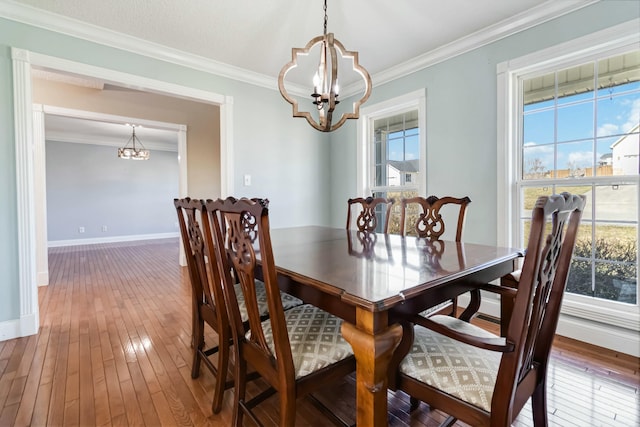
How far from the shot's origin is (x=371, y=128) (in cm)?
368

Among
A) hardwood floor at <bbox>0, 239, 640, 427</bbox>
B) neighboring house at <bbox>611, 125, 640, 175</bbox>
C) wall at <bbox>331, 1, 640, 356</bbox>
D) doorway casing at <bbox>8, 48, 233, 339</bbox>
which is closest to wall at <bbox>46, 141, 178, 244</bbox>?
hardwood floor at <bbox>0, 239, 640, 427</bbox>

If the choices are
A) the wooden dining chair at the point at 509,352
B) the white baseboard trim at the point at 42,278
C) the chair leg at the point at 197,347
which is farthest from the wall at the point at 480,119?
the white baseboard trim at the point at 42,278

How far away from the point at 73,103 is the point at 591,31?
5347 millimetres

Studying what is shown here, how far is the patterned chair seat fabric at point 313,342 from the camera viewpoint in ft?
3.53

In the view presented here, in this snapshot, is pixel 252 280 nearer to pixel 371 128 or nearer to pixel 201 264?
pixel 201 264

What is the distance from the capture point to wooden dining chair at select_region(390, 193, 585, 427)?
0.79m

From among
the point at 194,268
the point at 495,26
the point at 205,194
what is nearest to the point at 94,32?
the point at 194,268

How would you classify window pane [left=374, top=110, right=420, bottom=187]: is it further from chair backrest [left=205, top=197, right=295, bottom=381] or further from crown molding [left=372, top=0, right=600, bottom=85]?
chair backrest [left=205, top=197, right=295, bottom=381]

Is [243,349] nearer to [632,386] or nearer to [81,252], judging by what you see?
[632,386]

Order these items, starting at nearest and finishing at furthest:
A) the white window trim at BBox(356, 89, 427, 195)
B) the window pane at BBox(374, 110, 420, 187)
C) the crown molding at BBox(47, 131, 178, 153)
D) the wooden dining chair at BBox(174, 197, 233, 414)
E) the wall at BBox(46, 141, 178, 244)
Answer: the wooden dining chair at BBox(174, 197, 233, 414) → the white window trim at BBox(356, 89, 427, 195) → the window pane at BBox(374, 110, 420, 187) → the crown molding at BBox(47, 131, 178, 153) → the wall at BBox(46, 141, 178, 244)

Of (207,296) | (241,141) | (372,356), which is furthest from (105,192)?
(372,356)

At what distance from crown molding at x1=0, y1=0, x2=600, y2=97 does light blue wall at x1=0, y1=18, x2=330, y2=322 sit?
6cm

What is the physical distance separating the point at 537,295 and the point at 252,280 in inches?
35.6

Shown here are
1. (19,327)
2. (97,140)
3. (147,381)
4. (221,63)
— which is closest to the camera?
(147,381)
